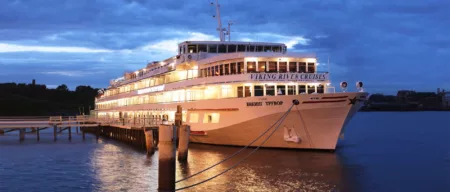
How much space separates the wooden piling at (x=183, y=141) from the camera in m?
32.3

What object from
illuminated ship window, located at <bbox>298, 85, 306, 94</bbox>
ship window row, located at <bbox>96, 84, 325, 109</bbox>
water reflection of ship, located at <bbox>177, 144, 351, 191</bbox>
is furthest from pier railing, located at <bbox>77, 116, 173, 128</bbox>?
illuminated ship window, located at <bbox>298, 85, 306, 94</bbox>

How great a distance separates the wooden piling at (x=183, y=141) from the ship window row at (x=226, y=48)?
13.1 meters

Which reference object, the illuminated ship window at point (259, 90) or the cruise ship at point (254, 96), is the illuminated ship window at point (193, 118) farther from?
the illuminated ship window at point (259, 90)

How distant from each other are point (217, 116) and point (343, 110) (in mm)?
9635

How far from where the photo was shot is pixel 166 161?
21734 mm

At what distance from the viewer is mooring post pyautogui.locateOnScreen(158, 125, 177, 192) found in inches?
857

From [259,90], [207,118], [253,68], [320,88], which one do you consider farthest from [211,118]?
[320,88]

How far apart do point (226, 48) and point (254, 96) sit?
34.2ft

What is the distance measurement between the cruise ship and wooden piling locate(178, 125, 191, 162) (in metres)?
4.32

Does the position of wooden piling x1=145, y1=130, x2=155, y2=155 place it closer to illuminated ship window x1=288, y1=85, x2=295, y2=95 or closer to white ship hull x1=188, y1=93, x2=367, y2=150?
white ship hull x1=188, y1=93, x2=367, y2=150

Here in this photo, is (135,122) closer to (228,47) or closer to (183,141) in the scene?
(228,47)

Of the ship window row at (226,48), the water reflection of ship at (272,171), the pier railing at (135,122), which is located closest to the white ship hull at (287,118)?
the water reflection of ship at (272,171)

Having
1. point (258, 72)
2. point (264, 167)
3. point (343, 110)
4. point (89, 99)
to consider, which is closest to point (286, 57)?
point (258, 72)

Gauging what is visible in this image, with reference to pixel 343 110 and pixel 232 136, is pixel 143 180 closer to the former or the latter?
pixel 232 136
